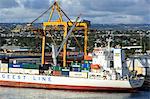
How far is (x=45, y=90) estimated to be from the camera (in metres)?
32.3

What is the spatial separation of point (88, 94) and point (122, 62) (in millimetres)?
3835

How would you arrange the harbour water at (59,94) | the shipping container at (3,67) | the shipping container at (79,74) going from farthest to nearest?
the shipping container at (3,67) < the shipping container at (79,74) < the harbour water at (59,94)

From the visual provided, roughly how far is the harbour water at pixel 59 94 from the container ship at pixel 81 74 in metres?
1.07

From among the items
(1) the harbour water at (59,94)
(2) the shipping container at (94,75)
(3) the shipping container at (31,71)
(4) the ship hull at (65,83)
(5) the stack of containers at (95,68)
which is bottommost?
(1) the harbour water at (59,94)

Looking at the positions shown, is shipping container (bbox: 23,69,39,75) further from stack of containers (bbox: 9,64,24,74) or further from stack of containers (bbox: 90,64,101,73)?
stack of containers (bbox: 90,64,101,73)

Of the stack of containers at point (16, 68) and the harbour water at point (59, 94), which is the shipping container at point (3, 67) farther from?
the harbour water at point (59, 94)

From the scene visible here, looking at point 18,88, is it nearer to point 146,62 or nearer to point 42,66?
point 42,66

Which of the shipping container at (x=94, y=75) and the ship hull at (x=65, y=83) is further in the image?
the shipping container at (x=94, y=75)

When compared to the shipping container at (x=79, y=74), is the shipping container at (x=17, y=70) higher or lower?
higher


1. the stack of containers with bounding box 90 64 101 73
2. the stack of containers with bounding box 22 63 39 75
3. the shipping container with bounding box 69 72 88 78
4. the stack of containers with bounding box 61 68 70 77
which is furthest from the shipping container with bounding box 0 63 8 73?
the stack of containers with bounding box 90 64 101 73

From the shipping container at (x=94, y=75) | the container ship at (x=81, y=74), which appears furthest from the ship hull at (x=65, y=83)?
the shipping container at (x=94, y=75)

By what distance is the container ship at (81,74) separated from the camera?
104ft

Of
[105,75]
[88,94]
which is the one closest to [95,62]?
[105,75]

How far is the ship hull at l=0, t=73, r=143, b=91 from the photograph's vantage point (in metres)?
31.4
